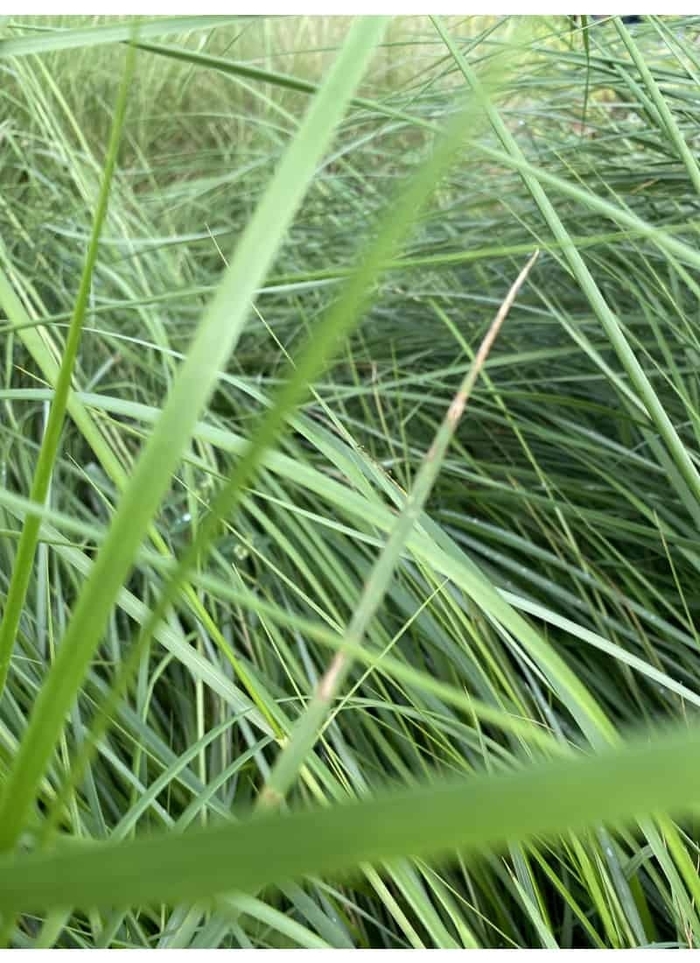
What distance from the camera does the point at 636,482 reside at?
0.55m

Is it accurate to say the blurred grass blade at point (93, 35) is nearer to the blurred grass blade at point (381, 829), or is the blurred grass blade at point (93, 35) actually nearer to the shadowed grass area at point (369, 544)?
the shadowed grass area at point (369, 544)

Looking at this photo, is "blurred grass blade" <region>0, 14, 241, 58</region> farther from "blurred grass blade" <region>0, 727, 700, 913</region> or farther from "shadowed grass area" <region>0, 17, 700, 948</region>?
"blurred grass blade" <region>0, 727, 700, 913</region>

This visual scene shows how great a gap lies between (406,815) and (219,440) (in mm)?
186

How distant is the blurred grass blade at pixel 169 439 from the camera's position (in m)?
0.13

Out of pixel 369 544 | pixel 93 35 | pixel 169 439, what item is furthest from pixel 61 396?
pixel 369 544

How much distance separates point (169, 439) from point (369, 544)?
0.39 m

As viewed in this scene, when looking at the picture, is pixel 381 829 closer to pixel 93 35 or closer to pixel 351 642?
pixel 351 642

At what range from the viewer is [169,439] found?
0.14 meters

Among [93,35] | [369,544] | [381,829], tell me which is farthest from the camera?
[369,544]

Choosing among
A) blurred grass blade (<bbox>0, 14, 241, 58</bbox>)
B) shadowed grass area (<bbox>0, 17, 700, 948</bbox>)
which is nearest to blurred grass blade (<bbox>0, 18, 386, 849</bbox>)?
shadowed grass area (<bbox>0, 17, 700, 948</bbox>)

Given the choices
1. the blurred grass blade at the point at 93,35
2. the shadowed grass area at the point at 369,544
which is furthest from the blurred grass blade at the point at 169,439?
the blurred grass blade at the point at 93,35

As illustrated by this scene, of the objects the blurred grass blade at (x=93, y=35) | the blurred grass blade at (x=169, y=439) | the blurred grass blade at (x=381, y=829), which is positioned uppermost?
the blurred grass blade at (x=93, y=35)

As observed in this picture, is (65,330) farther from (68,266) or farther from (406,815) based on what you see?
(406,815)

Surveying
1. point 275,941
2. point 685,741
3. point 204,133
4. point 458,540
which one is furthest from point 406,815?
point 204,133
